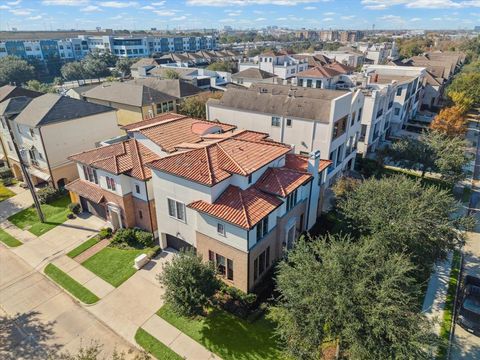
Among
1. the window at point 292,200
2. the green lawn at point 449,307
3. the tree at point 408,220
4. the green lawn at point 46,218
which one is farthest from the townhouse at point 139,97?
the green lawn at point 449,307

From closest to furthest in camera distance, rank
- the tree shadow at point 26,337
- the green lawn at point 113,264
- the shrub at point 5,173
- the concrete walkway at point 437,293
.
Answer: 1. the tree shadow at point 26,337
2. the concrete walkway at point 437,293
3. the green lawn at point 113,264
4. the shrub at point 5,173

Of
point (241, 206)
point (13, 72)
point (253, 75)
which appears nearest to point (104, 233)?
point (241, 206)

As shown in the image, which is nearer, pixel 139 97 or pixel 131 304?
pixel 131 304

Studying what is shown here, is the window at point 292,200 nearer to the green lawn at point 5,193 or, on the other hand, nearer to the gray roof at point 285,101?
the gray roof at point 285,101

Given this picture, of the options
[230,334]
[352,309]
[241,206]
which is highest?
[241,206]

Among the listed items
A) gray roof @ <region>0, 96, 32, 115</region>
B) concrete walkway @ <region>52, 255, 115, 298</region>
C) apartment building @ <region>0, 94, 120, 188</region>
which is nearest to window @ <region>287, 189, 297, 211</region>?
concrete walkway @ <region>52, 255, 115, 298</region>

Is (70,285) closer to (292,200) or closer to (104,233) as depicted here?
(104,233)
